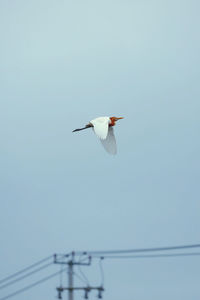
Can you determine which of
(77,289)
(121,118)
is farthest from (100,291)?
(121,118)

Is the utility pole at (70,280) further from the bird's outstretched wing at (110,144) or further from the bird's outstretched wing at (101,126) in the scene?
the bird's outstretched wing at (101,126)

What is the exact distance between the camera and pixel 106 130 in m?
31.2

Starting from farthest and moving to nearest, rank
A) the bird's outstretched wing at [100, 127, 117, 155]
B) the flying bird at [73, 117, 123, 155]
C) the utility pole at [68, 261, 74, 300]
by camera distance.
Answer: the utility pole at [68, 261, 74, 300], the bird's outstretched wing at [100, 127, 117, 155], the flying bird at [73, 117, 123, 155]

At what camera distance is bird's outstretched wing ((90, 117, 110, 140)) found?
30.9 meters

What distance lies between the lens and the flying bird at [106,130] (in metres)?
31.1

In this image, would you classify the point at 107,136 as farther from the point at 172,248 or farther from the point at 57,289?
the point at 57,289

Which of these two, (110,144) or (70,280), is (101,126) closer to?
(110,144)

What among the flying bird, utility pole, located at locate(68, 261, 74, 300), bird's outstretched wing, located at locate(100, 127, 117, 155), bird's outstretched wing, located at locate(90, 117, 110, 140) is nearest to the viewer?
bird's outstretched wing, located at locate(90, 117, 110, 140)

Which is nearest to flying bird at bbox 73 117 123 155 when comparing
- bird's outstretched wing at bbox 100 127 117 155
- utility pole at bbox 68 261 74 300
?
bird's outstretched wing at bbox 100 127 117 155

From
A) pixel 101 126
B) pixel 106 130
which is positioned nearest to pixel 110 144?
pixel 101 126

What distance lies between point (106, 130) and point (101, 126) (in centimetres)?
38

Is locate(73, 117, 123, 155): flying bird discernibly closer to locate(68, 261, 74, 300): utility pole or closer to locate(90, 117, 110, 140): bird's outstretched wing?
locate(90, 117, 110, 140): bird's outstretched wing

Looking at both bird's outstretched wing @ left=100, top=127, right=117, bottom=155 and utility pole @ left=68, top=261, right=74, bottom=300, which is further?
utility pole @ left=68, top=261, right=74, bottom=300

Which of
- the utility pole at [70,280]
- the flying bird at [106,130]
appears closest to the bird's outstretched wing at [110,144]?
the flying bird at [106,130]
